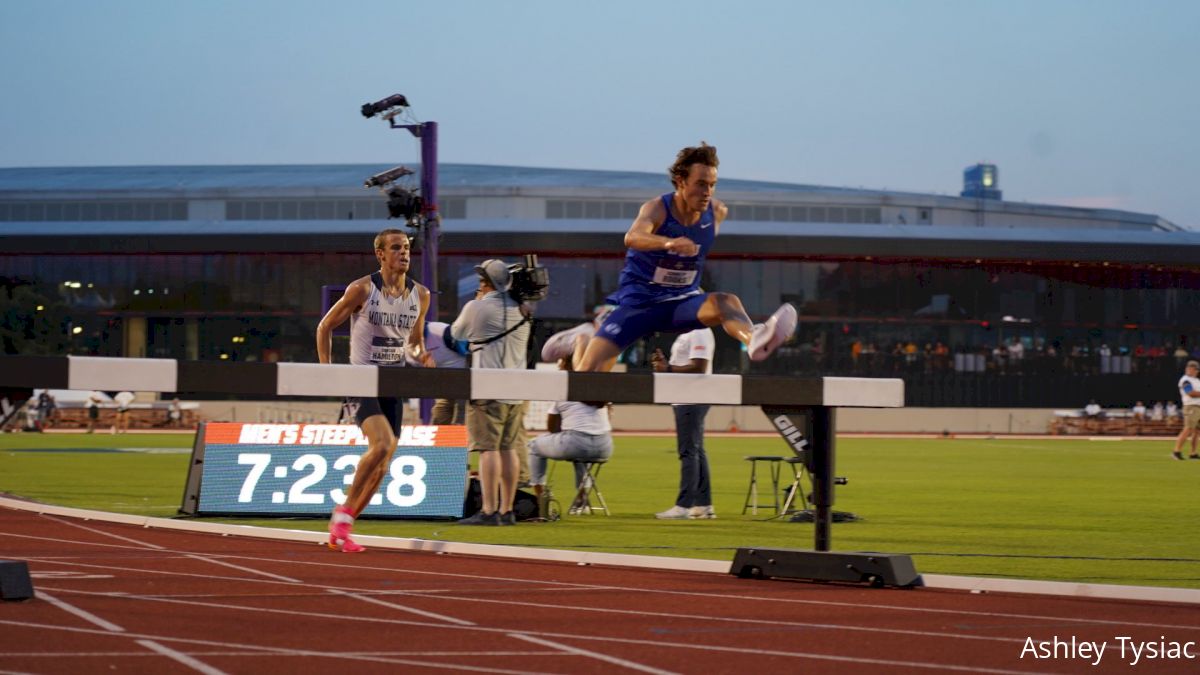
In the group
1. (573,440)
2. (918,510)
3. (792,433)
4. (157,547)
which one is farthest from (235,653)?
(918,510)

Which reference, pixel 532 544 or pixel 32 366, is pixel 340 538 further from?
pixel 32 366

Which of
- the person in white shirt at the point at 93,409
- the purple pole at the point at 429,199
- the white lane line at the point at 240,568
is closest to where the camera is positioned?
the white lane line at the point at 240,568

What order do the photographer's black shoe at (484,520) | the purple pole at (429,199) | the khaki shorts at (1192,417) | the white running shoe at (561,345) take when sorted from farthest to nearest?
the khaki shorts at (1192,417), the purple pole at (429,199), the photographer's black shoe at (484,520), the white running shoe at (561,345)

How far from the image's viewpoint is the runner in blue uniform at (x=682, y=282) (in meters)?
8.05

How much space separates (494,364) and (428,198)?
9.70 m

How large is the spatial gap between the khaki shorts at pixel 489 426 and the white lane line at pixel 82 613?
5034 mm

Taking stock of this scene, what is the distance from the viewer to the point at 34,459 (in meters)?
26.3

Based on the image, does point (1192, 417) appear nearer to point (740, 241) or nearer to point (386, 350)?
point (386, 350)

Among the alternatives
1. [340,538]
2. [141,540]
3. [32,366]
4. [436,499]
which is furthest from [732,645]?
[436,499]

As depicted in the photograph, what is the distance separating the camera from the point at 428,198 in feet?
72.2

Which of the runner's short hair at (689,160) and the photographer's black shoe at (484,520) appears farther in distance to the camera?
the photographer's black shoe at (484,520)

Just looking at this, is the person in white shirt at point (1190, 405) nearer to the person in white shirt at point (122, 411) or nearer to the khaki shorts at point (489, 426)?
the khaki shorts at point (489, 426)

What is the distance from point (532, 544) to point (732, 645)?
16.6ft

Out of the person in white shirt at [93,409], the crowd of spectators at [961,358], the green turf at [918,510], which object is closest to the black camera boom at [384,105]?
the green turf at [918,510]
